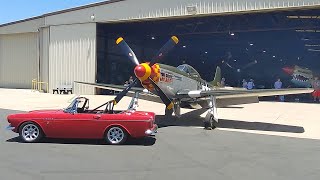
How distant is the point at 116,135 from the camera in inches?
396

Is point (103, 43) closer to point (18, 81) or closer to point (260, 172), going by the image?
point (18, 81)

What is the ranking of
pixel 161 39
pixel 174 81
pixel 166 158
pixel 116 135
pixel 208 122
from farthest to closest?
1. pixel 161 39
2. pixel 174 81
3. pixel 208 122
4. pixel 116 135
5. pixel 166 158

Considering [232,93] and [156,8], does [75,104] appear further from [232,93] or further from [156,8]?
[156,8]

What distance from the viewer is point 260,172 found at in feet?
24.2

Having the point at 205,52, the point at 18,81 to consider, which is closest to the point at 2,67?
the point at 18,81

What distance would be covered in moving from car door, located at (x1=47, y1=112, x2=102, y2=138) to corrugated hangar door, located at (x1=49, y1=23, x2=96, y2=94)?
21796 mm

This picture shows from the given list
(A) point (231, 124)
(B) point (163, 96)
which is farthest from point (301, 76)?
(B) point (163, 96)

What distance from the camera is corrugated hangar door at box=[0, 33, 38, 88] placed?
4026cm

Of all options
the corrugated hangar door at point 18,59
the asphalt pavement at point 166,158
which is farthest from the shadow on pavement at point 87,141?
the corrugated hangar door at point 18,59

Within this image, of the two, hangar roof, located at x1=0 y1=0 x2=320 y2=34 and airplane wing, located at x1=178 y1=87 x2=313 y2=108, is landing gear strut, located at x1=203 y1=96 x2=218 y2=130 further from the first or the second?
hangar roof, located at x1=0 y1=0 x2=320 y2=34

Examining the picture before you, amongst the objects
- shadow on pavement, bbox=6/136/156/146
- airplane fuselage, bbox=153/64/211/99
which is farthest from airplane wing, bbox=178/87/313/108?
shadow on pavement, bbox=6/136/156/146

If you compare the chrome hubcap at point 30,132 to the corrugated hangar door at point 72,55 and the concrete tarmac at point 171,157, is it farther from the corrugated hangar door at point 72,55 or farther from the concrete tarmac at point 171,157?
the corrugated hangar door at point 72,55

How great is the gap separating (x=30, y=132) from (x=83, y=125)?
1540mm

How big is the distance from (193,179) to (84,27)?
2744 centimetres
